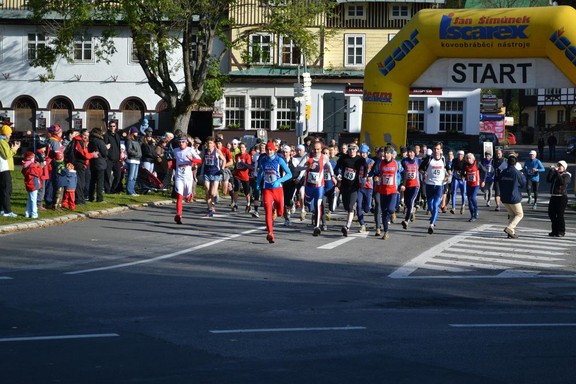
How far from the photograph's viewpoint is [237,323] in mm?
11297

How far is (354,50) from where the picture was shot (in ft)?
208

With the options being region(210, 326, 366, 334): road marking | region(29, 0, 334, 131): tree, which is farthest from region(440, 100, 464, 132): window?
region(210, 326, 366, 334): road marking

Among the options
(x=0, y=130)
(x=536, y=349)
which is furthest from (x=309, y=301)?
(x=0, y=130)

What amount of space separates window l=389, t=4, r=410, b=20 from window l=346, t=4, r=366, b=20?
1679 millimetres

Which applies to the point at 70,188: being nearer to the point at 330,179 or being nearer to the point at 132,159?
the point at 132,159

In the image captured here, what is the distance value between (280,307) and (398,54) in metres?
17.6

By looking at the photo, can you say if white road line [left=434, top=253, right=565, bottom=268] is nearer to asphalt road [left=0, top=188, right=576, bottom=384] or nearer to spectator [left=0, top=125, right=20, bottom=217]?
asphalt road [left=0, top=188, right=576, bottom=384]

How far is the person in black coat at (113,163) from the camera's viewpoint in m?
28.4

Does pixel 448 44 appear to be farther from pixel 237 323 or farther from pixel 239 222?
pixel 237 323

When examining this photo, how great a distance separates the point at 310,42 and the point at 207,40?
358cm

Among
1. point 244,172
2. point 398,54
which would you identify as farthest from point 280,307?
point 398,54

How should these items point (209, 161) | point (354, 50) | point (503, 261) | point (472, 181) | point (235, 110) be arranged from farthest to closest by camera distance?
1. point (235, 110)
2. point (354, 50)
3. point (472, 181)
4. point (209, 161)
5. point (503, 261)

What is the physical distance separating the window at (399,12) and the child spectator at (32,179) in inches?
1706

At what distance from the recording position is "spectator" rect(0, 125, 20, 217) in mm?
21844
